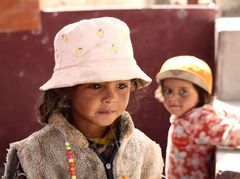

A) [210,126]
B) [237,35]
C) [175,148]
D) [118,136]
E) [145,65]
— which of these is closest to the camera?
[118,136]

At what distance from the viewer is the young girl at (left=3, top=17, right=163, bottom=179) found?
2.34 meters

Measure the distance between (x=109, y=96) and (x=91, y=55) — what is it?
0.19 m

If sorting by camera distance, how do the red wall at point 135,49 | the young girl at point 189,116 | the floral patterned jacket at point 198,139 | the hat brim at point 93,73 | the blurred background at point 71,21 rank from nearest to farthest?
the hat brim at point 93,73 → the floral patterned jacket at point 198,139 → the young girl at point 189,116 → the blurred background at point 71,21 → the red wall at point 135,49

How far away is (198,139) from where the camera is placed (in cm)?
326

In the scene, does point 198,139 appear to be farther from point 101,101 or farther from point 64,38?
point 64,38

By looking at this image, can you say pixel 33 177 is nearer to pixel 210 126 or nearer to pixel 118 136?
pixel 118 136

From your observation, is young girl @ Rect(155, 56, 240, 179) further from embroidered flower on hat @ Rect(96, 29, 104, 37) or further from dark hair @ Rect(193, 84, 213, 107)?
embroidered flower on hat @ Rect(96, 29, 104, 37)

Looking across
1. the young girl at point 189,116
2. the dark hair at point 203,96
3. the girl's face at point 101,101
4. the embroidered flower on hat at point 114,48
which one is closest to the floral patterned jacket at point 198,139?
the young girl at point 189,116

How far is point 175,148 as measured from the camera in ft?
11.3

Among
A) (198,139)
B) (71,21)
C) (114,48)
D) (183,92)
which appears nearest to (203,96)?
(183,92)

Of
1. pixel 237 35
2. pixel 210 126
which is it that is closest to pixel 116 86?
pixel 210 126

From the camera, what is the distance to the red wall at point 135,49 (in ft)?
15.0

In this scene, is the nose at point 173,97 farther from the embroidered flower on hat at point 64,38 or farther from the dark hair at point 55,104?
the embroidered flower on hat at point 64,38

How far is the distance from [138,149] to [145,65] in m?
2.24
